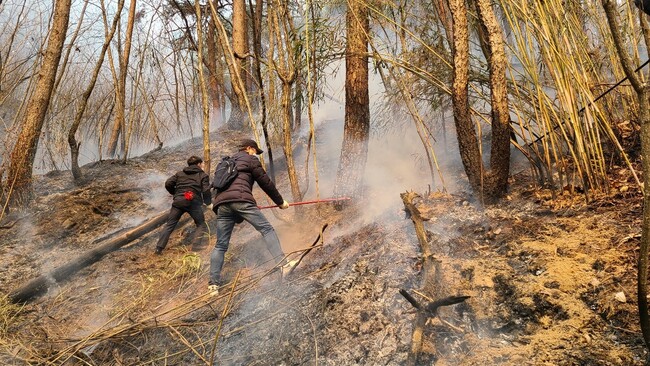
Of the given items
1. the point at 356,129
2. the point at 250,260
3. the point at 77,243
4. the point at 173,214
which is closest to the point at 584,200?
the point at 356,129

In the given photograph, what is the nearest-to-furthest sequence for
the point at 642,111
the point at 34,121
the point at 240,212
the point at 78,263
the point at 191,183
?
1. the point at 642,111
2. the point at 240,212
3. the point at 78,263
4. the point at 191,183
5. the point at 34,121

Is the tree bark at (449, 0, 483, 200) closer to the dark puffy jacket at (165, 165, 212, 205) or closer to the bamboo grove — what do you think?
the bamboo grove

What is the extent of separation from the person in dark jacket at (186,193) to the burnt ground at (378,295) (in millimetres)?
409

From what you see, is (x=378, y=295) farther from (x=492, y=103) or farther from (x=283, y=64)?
(x=283, y=64)

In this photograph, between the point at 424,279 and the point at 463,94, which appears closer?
the point at 424,279

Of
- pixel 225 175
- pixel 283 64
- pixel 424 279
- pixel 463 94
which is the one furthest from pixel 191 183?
pixel 424 279

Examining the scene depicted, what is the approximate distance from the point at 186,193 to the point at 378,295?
381 cm

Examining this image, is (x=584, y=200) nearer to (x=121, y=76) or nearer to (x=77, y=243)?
(x=77, y=243)

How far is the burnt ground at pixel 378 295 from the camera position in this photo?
2891 mm

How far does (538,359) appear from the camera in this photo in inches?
103

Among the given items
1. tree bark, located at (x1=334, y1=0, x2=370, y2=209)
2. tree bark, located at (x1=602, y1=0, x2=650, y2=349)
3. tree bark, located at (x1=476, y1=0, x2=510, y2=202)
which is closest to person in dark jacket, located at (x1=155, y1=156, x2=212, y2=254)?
tree bark, located at (x1=334, y1=0, x2=370, y2=209)

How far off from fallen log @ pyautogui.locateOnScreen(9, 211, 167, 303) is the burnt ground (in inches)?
4.2

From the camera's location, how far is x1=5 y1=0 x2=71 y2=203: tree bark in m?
7.04

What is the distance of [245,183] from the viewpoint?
526cm
